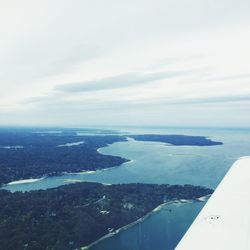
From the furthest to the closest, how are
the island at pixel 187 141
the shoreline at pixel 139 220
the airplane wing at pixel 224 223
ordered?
the island at pixel 187 141 < the shoreline at pixel 139 220 < the airplane wing at pixel 224 223

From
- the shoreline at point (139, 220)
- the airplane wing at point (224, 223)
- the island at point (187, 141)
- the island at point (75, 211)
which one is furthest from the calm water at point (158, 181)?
the island at point (187, 141)

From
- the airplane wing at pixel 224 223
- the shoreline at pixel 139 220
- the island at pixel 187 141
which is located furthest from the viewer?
the island at pixel 187 141

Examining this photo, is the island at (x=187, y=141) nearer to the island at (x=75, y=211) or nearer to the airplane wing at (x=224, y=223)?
the island at (x=75, y=211)

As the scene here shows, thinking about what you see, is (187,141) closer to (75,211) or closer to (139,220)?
(75,211)

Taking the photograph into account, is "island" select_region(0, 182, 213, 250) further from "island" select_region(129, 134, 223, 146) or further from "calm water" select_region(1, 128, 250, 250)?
"island" select_region(129, 134, 223, 146)

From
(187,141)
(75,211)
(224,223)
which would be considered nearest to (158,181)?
(75,211)

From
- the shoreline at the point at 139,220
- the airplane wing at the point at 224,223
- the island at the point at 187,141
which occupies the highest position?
the airplane wing at the point at 224,223

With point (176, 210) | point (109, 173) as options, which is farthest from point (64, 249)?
point (109, 173)
